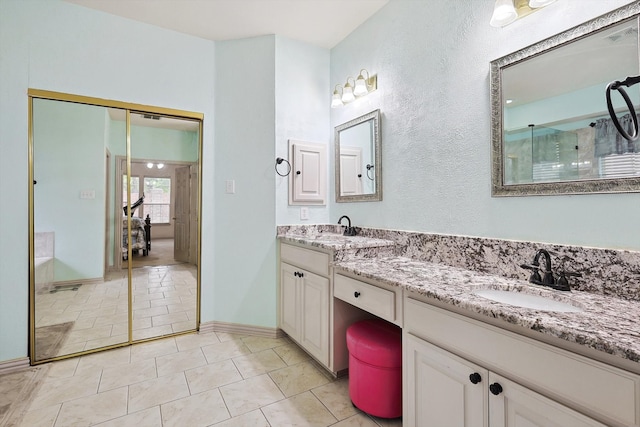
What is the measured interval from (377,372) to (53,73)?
9.71 ft

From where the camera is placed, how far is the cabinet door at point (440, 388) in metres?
1.02

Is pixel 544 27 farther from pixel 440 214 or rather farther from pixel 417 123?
pixel 440 214

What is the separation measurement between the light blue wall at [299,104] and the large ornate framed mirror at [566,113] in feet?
5.17

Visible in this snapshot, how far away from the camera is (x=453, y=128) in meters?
1.73

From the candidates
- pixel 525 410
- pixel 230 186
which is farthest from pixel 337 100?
pixel 525 410

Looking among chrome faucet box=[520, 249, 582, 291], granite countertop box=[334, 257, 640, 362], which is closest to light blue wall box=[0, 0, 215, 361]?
granite countertop box=[334, 257, 640, 362]

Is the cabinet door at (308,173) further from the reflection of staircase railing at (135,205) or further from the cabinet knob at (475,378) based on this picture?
the cabinet knob at (475,378)

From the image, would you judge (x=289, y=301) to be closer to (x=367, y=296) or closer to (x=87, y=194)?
(x=367, y=296)

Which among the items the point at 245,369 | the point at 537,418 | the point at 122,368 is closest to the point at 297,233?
the point at 245,369

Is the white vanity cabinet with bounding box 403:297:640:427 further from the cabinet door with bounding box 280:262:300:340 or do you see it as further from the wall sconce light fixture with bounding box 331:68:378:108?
the wall sconce light fixture with bounding box 331:68:378:108

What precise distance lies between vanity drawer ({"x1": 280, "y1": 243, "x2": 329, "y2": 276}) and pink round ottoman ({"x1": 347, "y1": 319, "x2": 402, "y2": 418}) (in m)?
0.49

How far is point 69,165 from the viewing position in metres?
2.29

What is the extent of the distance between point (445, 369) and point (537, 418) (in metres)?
0.32

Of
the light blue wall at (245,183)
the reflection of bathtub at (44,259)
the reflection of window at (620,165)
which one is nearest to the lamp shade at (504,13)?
the reflection of window at (620,165)
